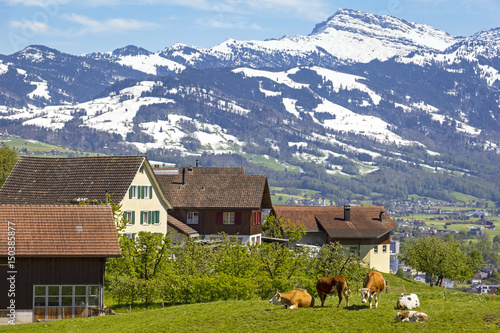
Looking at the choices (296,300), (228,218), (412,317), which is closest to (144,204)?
(228,218)

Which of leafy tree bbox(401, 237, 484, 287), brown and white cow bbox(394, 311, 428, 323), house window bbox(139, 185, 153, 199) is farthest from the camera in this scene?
leafy tree bbox(401, 237, 484, 287)

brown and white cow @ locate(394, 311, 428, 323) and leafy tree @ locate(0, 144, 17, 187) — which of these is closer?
brown and white cow @ locate(394, 311, 428, 323)

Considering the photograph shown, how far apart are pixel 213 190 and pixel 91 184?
81.3 ft

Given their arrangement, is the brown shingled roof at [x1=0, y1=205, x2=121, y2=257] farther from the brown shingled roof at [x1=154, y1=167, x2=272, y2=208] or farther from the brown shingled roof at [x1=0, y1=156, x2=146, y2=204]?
the brown shingled roof at [x1=154, y1=167, x2=272, y2=208]

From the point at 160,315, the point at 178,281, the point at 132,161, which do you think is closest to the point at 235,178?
the point at 132,161

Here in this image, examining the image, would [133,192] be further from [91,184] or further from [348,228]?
[348,228]

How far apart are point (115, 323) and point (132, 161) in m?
43.2

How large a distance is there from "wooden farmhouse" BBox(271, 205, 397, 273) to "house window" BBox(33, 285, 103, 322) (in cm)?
7204

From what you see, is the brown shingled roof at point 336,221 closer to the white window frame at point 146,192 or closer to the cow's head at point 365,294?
the white window frame at point 146,192

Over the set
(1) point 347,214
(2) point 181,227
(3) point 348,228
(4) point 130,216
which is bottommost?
(3) point 348,228

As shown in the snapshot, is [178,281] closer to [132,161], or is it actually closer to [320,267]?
[320,267]

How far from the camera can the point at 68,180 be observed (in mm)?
84688

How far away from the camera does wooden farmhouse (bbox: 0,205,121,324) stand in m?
52.6

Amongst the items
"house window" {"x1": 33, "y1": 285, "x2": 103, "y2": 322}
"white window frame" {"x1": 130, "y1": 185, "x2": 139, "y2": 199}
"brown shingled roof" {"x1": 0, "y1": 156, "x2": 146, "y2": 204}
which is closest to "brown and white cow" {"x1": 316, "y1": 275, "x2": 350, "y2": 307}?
"house window" {"x1": 33, "y1": 285, "x2": 103, "y2": 322}
